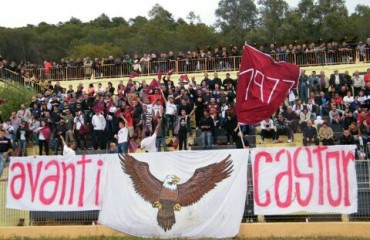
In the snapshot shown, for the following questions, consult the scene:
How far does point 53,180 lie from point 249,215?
4.35 m

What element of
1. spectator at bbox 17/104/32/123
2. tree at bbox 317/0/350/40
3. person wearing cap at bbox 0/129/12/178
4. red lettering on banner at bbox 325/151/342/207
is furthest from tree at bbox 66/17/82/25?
red lettering on banner at bbox 325/151/342/207

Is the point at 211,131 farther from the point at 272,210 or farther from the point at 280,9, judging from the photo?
the point at 280,9

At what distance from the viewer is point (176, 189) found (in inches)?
494

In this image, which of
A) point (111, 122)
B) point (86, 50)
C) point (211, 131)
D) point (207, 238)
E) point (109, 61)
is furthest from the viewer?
point (86, 50)

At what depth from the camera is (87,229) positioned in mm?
12961

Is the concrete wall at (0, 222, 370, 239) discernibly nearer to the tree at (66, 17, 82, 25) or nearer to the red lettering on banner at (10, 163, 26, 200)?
the red lettering on banner at (10, 163, 26, 200)

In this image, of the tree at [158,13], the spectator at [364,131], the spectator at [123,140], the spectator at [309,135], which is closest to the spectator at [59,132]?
the spectator at [123,140]

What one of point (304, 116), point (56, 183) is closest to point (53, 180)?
point (56, 183)

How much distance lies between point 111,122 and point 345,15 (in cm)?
5823

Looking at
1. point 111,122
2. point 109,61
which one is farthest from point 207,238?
point 109,61

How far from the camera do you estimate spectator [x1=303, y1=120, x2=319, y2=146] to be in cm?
1942

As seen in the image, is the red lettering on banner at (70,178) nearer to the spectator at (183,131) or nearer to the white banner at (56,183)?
the white banner at (56,183)

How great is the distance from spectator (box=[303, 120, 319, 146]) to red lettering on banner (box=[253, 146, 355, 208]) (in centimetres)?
736

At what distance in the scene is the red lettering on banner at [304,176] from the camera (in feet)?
38.8
